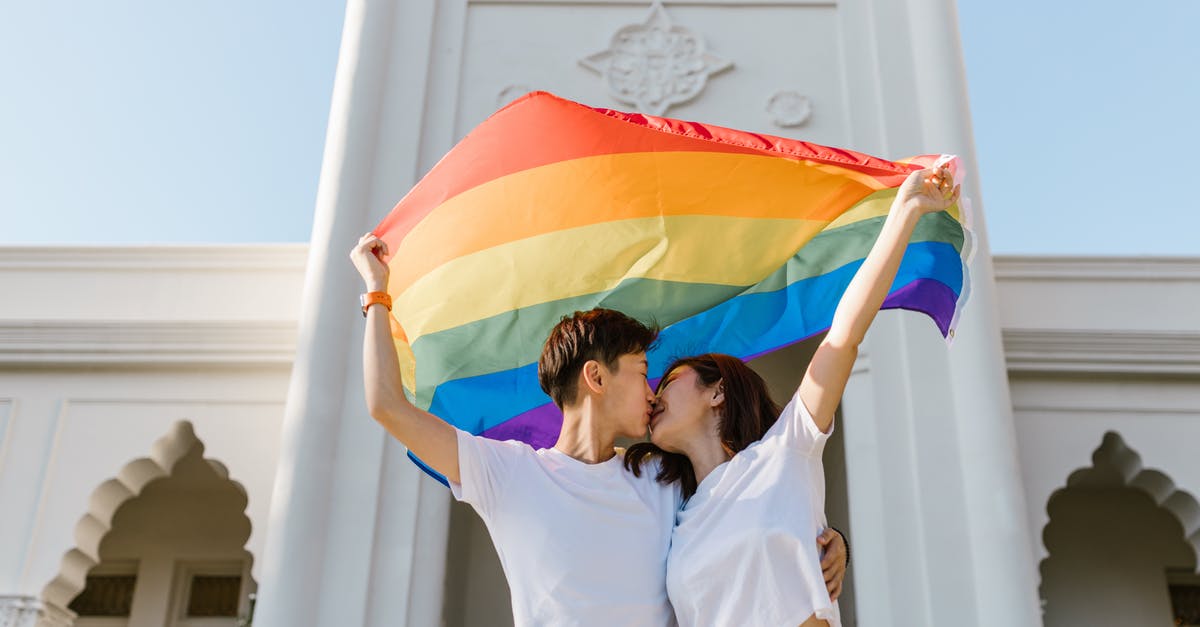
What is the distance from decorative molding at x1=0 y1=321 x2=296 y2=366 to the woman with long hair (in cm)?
389

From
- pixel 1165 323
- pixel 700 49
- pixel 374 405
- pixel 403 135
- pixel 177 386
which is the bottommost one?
pixel 374 405

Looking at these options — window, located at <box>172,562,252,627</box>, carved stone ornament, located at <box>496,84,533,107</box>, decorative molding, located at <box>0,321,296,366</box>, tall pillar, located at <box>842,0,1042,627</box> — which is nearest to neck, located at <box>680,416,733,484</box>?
tall pillar, located at <box>842,0,1042,627</box>

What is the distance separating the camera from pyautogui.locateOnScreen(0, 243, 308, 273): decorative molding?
638 centimetres

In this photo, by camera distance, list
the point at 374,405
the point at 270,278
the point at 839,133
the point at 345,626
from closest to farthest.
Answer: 1. the point at 374,405
2. the point at 345,626
3. the point at 839,133
4. the point at 270,278

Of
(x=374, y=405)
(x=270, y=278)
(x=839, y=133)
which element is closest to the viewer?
(x=374, y=405)

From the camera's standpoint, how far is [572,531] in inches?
79.9

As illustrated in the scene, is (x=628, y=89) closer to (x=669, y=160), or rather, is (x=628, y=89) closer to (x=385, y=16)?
(x=385, y=16)

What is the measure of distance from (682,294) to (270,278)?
4003 mm

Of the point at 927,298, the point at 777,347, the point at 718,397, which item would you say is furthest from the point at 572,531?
the point at 927,298

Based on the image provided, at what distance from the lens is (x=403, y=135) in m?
5.75

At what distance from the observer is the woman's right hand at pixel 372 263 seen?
2.23m

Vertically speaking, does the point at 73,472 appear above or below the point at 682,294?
above

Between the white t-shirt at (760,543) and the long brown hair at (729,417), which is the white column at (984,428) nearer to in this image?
Result: the long brown hair at (729,417)

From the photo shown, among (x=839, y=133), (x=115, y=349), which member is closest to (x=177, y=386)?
(x=115, y=349)
